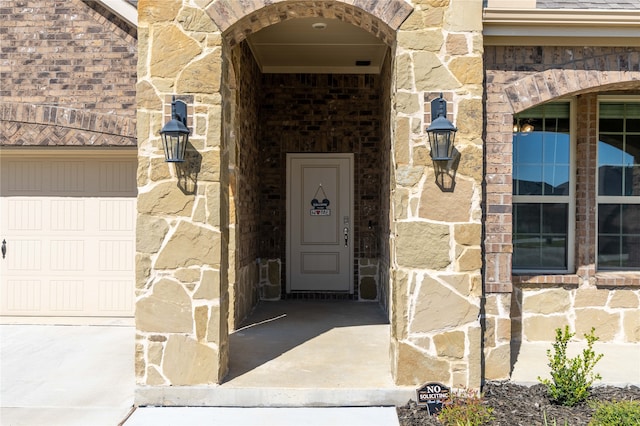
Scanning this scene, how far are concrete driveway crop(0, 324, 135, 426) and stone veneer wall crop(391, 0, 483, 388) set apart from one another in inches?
97.1

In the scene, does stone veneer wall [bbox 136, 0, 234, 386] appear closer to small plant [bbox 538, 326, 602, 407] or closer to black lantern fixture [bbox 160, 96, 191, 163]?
black lantern fixture [bbox 160, 96, 191, 163]

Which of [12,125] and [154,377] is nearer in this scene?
[154,377]

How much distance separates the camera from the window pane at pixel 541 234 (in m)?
5.69

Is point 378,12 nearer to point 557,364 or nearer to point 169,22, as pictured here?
point 169,22

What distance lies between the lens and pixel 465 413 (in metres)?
3.59

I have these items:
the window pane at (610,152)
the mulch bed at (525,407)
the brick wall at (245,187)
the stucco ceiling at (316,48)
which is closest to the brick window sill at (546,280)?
the mulch bed at (525,407)

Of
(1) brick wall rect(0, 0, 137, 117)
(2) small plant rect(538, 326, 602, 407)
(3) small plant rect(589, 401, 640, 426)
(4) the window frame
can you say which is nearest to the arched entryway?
(1) brick wall rect(0, 0, 137, 117)

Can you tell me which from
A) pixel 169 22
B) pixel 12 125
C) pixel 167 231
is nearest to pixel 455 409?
pixel 167 231

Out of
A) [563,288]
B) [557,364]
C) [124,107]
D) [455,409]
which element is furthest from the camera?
[124,107]

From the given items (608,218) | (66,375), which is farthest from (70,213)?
(608,218)

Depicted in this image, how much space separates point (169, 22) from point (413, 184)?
8.07 ft

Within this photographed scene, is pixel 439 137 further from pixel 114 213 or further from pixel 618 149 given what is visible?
pixel 114 213

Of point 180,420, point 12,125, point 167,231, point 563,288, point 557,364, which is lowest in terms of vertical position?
point 180,420

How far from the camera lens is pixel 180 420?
3758mm
